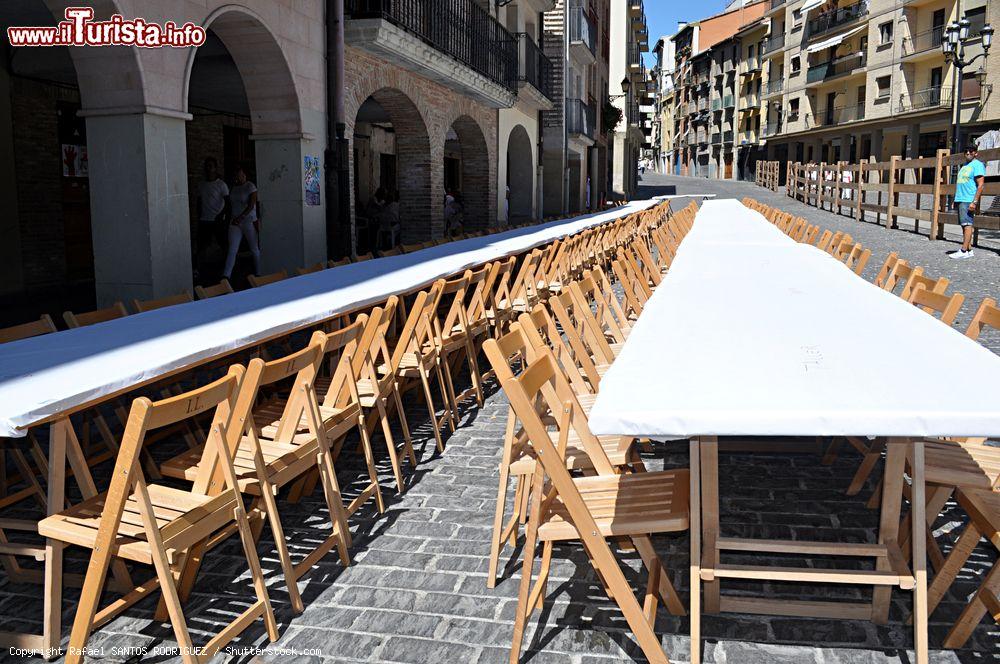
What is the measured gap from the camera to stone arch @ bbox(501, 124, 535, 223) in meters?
23.1

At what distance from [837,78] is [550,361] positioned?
5054 centimetres

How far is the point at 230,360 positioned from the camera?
578cm

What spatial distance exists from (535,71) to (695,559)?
66.6 feet

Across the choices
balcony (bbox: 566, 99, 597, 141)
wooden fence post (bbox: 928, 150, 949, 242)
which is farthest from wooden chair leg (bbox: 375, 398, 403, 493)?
balcony (bbox: 566, 99, 597, 141)

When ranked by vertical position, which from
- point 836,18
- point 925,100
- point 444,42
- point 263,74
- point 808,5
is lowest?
point 263,74

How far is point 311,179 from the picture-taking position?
33.2 feet

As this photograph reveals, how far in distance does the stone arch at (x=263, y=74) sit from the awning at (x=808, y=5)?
1825 inches

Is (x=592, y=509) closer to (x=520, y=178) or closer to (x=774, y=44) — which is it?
(x=520, y=178)

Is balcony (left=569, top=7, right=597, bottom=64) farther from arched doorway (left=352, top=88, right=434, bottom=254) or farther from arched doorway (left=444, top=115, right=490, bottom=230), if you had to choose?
arched doorway (left=352, top=88, right=434, bottom=254)

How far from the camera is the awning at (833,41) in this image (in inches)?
1773

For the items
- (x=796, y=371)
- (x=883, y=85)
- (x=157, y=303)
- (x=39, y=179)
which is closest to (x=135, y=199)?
(x=157, y=303)

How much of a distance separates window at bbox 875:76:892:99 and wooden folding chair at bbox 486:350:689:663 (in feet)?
148

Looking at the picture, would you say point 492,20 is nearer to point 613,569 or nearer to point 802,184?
point 613,569

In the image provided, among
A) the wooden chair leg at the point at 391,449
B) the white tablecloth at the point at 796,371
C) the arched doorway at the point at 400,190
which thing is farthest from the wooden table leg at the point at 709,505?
the arched doorway at the point at 400,190
